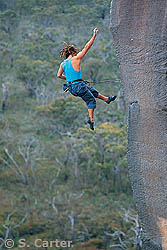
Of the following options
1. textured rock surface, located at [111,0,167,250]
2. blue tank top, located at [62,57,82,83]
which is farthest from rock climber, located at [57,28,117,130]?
textured rock surface, located at [111,0,167,250]

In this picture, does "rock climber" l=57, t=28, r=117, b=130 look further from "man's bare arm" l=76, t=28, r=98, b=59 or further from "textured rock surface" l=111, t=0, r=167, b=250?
"textured rock surface" l=111, t=0, r=167, b=250

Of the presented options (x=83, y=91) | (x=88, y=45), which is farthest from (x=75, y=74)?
(x=88, y=45)

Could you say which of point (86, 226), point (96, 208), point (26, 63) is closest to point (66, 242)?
point (86, 226)

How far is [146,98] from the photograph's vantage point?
4.89 meters

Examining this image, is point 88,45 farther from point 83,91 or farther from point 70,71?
point 83,91

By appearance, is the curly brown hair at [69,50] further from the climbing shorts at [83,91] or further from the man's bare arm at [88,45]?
the climbing shorts at [83,91]

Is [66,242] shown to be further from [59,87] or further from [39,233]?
[59,87]

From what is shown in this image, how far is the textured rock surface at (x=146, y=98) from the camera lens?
466cm

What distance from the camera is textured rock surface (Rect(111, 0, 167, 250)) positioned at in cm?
466

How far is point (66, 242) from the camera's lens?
13.7 meters

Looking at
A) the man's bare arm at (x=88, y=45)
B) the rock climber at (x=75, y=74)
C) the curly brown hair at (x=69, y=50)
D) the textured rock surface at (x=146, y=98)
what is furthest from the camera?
the curly brown hair at (x=69, y=50)

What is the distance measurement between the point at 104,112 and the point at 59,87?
4.20 meters

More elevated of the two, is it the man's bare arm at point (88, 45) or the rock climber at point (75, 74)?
the man's bare arm at point (88, 45)

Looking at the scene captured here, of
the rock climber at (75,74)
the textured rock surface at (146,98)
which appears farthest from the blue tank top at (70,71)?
the textured rock surface at (146,98)
